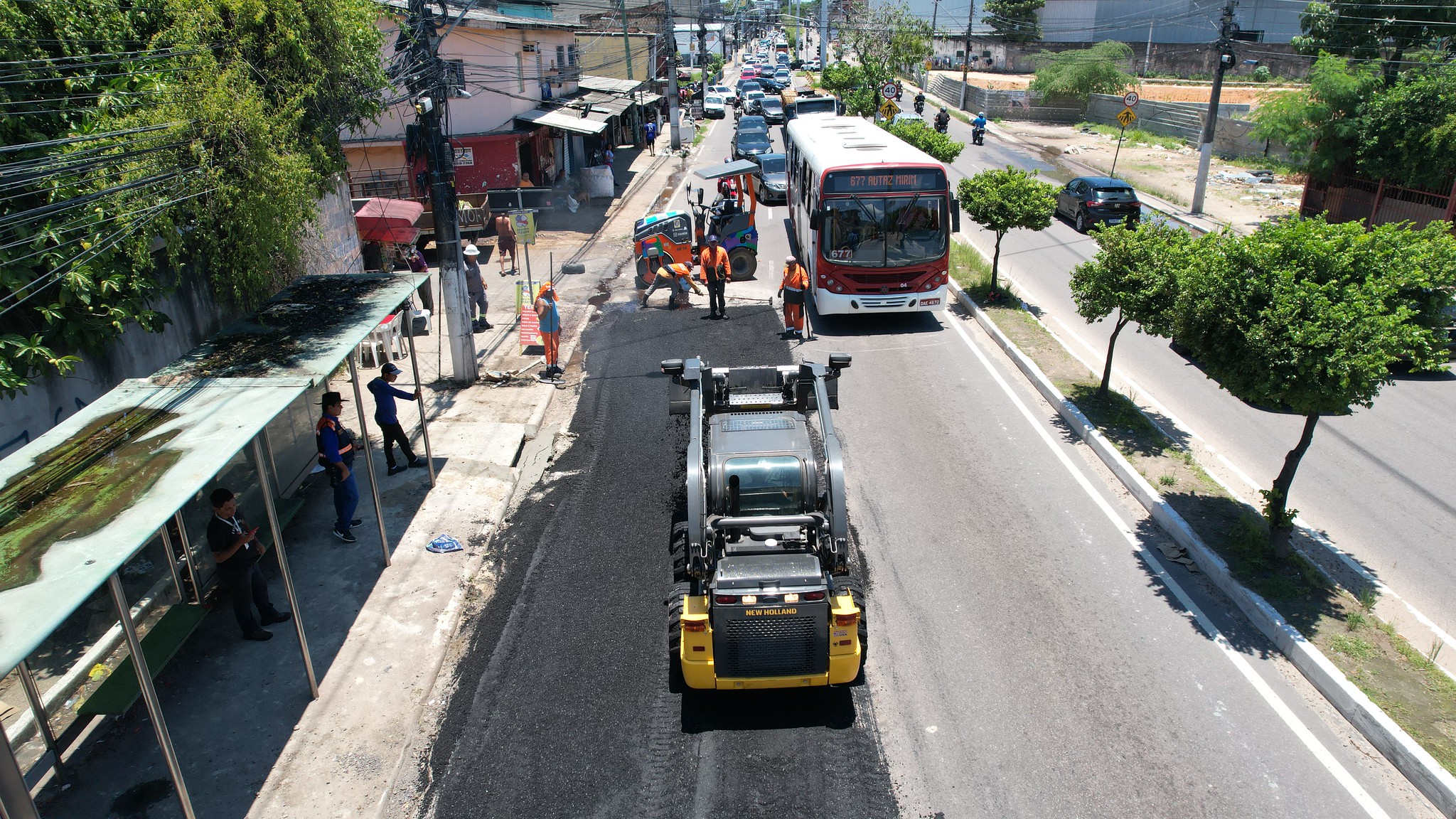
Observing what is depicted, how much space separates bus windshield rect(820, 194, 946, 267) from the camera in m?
16.1

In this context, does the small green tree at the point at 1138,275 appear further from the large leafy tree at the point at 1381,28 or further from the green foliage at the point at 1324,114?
the large leafy tree at the point at 1381,28

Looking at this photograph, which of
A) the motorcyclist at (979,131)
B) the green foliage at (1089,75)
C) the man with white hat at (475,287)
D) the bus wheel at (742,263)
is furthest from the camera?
the green foliage at (1089,75)

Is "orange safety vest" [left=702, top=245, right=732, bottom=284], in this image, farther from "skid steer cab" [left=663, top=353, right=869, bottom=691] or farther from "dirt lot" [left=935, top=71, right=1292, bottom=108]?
"dirt lot" [left=935, top=71, right=1292, bottom=108]

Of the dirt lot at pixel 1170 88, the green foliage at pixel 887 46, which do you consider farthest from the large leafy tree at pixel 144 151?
the dirt lot at pixel 1170 88

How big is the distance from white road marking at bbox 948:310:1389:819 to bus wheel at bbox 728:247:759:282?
30.4ft

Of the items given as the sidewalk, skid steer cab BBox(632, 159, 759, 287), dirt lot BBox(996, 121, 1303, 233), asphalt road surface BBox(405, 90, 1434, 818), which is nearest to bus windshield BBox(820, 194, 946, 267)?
skid steer cab BBox(632, 159, 759, 287)

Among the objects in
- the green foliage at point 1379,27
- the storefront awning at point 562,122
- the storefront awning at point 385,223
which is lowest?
the storefront awning at point 385,223

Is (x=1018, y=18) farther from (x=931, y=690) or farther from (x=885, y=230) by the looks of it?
(x=931, y=690)

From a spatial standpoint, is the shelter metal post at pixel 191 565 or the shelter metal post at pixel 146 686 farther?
the shelter metal post at pixel 191 565

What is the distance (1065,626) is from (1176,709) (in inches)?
48.9

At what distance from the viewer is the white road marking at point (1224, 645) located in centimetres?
622

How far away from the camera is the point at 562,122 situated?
28.6 m

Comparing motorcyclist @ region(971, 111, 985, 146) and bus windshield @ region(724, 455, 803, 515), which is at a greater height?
motorcyclist @ region(971, 111, 985, 146)

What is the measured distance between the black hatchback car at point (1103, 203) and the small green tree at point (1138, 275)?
43.8 feet
